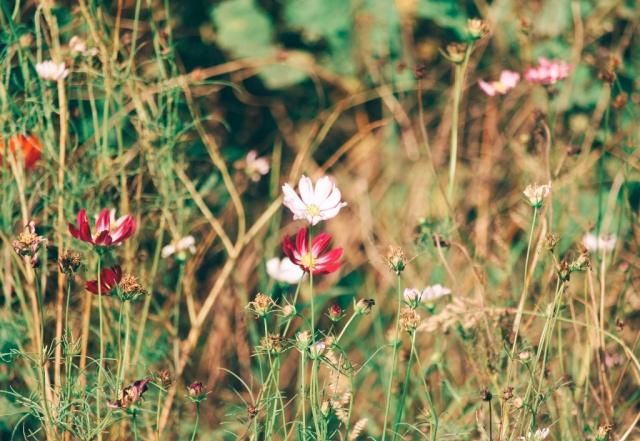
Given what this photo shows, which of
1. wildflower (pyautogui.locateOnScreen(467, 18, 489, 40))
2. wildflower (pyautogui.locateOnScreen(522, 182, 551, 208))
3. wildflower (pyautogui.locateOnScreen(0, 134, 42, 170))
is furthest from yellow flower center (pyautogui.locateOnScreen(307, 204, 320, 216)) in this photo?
wildflower (pyautogui.locateOnScreen(0, 134, 42, 170))

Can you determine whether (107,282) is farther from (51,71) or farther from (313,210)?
(51,71)

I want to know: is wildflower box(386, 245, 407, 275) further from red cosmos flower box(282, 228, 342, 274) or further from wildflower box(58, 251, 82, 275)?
wildflower box(58, 251, 82, 275)

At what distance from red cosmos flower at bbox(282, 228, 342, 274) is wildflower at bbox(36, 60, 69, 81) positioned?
45cm

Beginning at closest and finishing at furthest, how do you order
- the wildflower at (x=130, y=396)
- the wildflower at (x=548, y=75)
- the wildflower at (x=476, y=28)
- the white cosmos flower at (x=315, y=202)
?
the wildflower at (x=130, y=396), the white cosmos flower at (x=315, y=202), the wildflower at (x=476, y=28), the wildflower at (x=548, y=75)

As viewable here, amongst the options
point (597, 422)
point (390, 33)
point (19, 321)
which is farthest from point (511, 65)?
point (19, 321)

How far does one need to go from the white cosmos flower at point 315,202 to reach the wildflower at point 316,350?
133mm

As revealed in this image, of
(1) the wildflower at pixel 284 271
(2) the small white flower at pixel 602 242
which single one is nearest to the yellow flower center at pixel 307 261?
(1) the wildflower at pixel 284 271

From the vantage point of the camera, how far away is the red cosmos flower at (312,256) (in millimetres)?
896

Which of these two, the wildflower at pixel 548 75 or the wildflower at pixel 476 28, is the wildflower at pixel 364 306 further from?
the wildflower at pixel 548 75

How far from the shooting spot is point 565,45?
187 cm

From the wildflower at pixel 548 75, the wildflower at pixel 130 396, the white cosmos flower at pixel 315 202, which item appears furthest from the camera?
the wildflower at pixel 548 75

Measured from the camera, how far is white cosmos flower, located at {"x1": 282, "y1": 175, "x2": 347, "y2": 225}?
938mm

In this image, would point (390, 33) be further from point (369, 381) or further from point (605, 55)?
point (369, 381)

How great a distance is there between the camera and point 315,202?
38.6 inches
